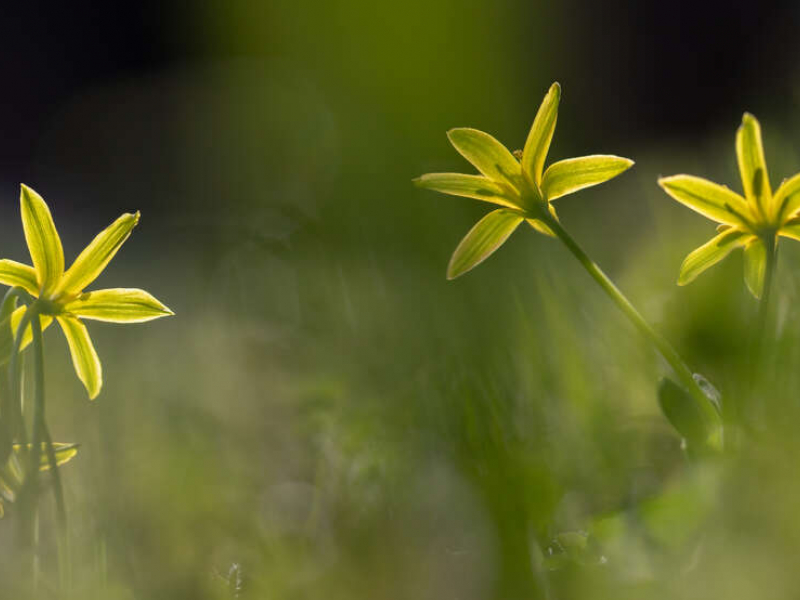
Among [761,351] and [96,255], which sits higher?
[96,255]

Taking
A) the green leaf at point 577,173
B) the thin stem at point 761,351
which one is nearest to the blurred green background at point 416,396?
the thin stem at point 761,351

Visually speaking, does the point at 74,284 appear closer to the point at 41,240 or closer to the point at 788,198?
the point at 41,240

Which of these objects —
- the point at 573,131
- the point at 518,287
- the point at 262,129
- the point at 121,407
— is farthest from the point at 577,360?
the point at 262,129

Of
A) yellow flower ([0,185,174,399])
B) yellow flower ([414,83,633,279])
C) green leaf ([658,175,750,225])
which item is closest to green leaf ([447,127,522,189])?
yellow flower ([414,83,633,279])

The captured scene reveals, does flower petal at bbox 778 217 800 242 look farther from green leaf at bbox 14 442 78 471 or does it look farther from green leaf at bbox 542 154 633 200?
green leaf at bbox 14 442 78 471

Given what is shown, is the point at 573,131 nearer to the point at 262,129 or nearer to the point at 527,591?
the point at 262,129

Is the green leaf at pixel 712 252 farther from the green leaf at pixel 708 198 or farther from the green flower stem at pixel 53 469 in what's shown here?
the green flower stem at pixel 53 469

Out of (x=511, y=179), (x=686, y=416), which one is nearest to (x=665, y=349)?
(x=686, y=416)
